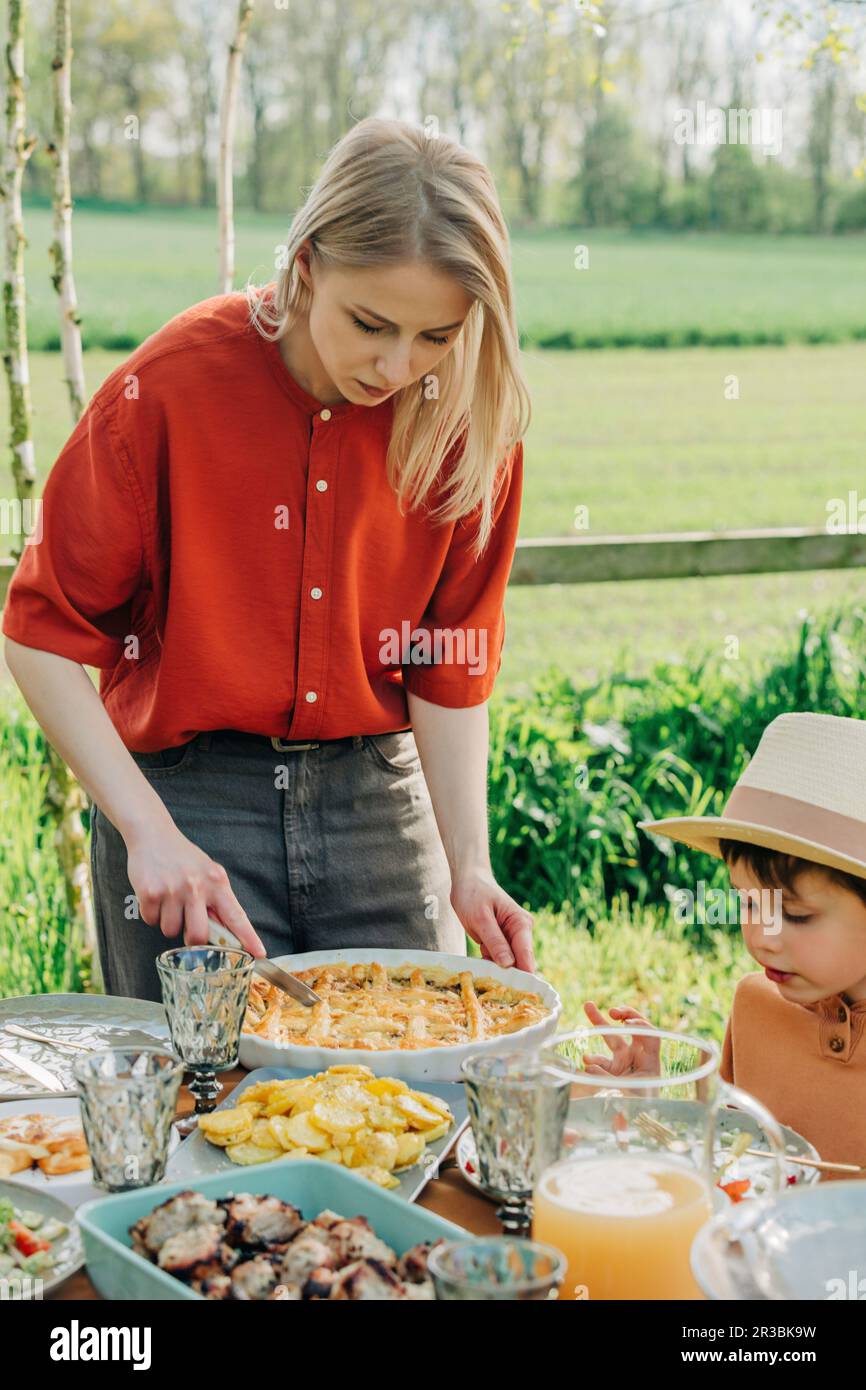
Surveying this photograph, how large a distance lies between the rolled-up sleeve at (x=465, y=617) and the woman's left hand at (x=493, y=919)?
292mm

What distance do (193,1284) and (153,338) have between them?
4.62 ft

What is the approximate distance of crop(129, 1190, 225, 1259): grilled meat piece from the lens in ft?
3.77

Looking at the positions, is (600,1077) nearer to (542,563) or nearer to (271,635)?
(271,635)

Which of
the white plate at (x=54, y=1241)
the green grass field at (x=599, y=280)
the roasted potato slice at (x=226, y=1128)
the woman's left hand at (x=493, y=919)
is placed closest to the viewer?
the white plate at (x=54, y=1241)

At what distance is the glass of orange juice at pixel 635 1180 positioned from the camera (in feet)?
3.68

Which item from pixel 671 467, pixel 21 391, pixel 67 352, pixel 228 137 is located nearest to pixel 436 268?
pixel 21 391

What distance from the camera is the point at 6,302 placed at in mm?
3418

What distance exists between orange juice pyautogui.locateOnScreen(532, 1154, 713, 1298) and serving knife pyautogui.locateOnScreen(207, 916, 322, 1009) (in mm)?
632

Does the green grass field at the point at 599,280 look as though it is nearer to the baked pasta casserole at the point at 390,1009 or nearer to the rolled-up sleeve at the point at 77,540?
the rolled-up sleeve at the point at 77,540

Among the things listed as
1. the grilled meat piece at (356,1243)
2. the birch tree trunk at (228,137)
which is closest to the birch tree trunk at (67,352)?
the birch tree trunk at (228,137)

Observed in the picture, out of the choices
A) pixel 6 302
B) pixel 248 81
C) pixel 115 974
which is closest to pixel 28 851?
pixel 6 302

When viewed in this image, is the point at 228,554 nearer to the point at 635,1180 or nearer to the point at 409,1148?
the point at 409,1148
